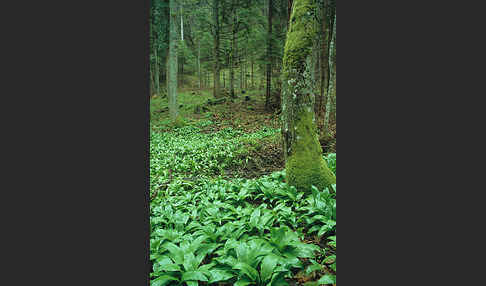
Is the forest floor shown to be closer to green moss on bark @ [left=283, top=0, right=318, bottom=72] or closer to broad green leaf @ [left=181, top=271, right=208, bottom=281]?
broad green leaf @ [left=181, top=271, right=208, bottom=281]

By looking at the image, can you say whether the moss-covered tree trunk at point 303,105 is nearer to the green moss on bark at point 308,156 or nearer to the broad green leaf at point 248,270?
the green moss on bark at point 308,156

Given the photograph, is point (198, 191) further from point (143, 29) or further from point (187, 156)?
point (143, 29)

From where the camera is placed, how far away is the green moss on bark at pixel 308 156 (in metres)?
3.48

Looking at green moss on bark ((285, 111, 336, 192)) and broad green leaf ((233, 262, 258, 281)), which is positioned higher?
green moss on bark ((285, 111, 336, 192))

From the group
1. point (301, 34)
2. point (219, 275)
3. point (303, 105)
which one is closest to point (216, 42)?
point (301, 34)

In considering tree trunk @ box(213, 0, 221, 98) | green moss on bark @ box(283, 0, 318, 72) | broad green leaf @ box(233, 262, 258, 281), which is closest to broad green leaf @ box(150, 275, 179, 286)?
broad green leaf @ box(233, 262, 258, 281)

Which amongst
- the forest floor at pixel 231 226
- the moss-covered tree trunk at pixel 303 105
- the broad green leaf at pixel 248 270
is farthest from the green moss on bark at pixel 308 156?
the broad green leaf at pixel 248 270

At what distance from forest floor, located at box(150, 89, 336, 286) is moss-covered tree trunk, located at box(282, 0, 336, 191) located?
286 millimetres

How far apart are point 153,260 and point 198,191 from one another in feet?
7.14

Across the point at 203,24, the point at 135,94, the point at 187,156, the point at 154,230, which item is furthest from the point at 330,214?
the point at 203,24

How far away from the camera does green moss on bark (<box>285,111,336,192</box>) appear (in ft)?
11.4

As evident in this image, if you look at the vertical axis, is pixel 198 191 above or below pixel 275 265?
below

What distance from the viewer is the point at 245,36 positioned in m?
16.7

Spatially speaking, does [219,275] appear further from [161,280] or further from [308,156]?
[308,156]
